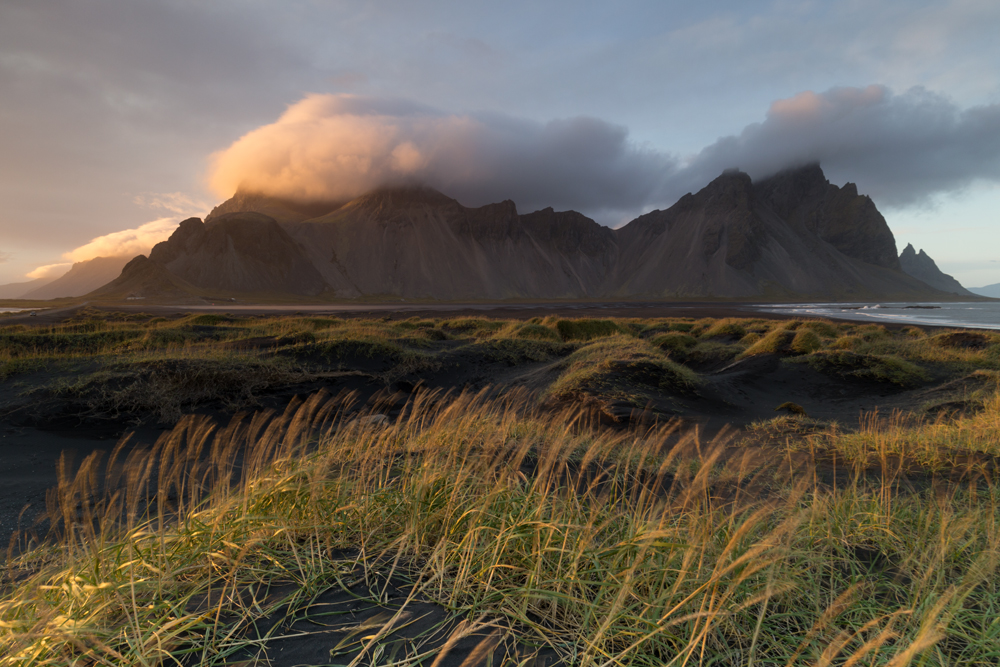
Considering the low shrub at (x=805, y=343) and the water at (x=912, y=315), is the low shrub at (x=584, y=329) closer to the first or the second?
the low shrub at (x=805, y=343)

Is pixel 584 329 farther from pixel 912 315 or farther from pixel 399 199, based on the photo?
pixel 399 199

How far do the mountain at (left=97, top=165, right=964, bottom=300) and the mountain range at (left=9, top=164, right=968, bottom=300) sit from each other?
505 millimetres

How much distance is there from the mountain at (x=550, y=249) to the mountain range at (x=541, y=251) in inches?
19.9

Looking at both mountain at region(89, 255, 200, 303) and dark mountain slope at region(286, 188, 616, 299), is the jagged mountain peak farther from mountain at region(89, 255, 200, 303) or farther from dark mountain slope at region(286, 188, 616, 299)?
mountain at region(89, 255, 200, 303)

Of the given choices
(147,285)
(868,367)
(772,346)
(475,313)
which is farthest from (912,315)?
(147,285)

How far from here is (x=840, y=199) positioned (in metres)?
198

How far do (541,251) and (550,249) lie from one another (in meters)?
6.77

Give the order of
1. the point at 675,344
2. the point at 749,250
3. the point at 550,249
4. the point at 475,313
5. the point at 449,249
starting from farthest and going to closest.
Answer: the point at 550,249 → the point at 749,250 → the point at 449,249 → the point at 475,313 → the point at 675,344

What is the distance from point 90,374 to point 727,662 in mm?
15154

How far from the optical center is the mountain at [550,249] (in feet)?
427

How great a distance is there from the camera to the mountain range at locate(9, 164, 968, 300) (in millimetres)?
128625

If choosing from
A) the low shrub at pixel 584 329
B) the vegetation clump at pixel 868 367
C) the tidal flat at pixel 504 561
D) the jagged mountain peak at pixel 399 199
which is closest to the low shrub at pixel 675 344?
the vegetation clump at pixel 868 367

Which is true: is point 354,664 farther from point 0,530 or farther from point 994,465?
point 994,465

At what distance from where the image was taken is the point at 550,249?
180m
